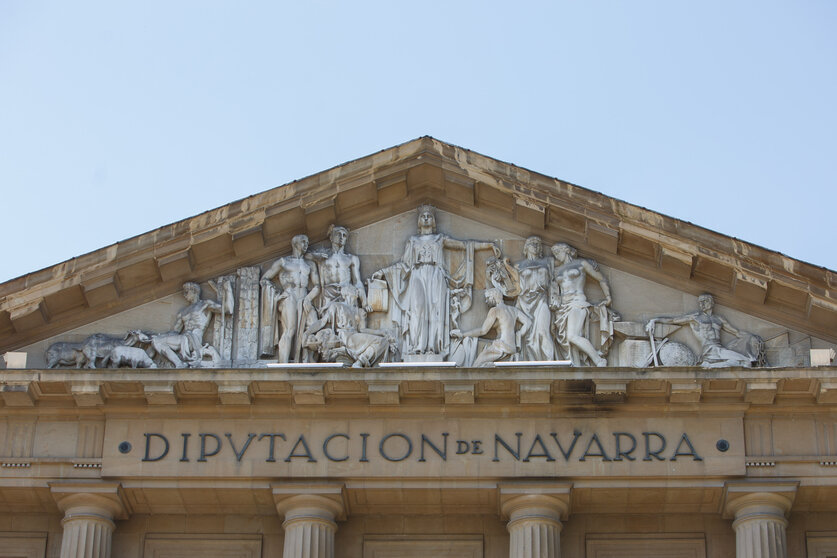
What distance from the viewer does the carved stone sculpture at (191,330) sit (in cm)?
3341

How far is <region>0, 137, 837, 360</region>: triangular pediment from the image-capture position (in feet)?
109

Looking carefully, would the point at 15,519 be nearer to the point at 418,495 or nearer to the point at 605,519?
the point at 418,495

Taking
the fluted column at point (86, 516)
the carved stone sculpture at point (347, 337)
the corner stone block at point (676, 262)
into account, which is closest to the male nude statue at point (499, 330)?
the carved stone sculpture at point (347, 337)

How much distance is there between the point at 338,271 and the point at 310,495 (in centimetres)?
369

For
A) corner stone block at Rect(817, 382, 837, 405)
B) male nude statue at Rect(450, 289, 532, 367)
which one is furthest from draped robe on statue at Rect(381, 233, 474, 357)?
corner stone block at Rect(817, 382, 837, 405)

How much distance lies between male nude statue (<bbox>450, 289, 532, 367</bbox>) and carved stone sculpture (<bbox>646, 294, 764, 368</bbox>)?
1.99 m

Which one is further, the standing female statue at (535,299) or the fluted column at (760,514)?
the standing female statue at (535,299)

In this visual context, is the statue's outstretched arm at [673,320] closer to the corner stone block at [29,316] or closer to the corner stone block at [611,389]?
the corner stone block at [611,389]

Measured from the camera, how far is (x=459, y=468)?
106ft

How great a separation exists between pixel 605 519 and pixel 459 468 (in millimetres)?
2482

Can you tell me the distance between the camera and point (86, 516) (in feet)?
107

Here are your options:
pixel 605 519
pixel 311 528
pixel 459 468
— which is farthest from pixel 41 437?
pixel 605 519

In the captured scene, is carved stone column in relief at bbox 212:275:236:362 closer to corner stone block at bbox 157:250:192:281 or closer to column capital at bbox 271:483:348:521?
corner stone block at bbox 157:250:192:281

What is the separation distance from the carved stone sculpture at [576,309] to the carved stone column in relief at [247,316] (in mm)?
4620
